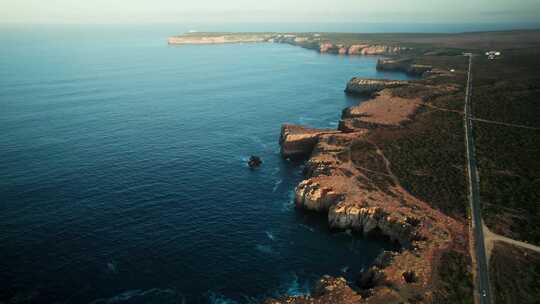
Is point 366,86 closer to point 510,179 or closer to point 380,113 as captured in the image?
point 380,113

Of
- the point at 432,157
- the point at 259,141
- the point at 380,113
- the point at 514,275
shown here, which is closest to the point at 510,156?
the point at 432,157

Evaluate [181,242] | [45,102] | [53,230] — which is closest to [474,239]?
[181,242]

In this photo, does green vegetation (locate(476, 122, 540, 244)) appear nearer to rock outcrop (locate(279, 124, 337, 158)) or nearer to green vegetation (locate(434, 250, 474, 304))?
green vegetation (locate(434, 250, 474, 304))

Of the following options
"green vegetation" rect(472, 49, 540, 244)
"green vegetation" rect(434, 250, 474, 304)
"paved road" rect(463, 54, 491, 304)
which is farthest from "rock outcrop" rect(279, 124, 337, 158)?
"green vegetation" rect(434, 250, 474, 304)

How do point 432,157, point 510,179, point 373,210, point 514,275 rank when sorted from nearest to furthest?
point 514,275
point 373,210
point 510,179
point 432,157

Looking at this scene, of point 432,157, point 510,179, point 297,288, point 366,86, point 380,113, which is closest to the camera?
point 297,288

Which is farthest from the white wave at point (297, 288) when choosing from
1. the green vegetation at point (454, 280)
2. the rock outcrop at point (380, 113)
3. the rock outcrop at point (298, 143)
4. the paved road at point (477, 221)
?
the rock outcrop at point (380, 113)

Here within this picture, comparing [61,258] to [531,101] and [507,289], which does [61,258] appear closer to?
[507,289]
